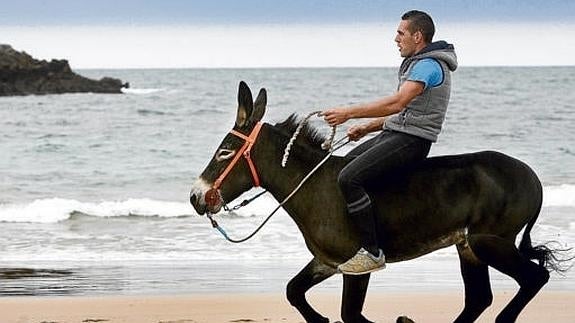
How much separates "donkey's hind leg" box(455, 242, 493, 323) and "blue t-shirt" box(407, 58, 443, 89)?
1.09m

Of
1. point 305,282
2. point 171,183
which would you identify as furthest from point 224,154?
point 171,183

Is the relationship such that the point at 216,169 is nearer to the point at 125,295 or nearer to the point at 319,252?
the point at 319,252

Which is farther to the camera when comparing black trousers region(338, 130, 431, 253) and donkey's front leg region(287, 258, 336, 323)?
donkey's front leg region(287, 258, 336, 323)

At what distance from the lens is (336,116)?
20.9 ft

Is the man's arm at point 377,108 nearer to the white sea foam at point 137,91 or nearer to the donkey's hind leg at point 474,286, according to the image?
the donkey's hind leg at point 474,286

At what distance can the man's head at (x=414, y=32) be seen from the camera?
662 cm

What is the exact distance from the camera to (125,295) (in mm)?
10422

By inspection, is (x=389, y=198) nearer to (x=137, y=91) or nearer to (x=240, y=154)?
(x=240, y=154)

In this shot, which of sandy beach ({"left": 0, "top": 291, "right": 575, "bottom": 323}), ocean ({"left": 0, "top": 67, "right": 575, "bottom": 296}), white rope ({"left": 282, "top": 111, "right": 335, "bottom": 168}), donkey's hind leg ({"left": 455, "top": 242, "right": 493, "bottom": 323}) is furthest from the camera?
ocean ({"left": 0, "top": 67, "right": 575, "bottom": 296})

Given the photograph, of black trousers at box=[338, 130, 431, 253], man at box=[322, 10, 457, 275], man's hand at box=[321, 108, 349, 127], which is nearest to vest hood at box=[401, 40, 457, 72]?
man at box=[322, 10, 457, 275]

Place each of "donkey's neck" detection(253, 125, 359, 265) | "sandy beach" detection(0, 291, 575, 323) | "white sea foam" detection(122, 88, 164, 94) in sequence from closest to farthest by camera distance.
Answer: "donkey's neck" detection(253, 125, 359, 265), "sandy beach" detection(0, 291, 575, 323), "white sea foam" detection(122, 88, 164, 94)

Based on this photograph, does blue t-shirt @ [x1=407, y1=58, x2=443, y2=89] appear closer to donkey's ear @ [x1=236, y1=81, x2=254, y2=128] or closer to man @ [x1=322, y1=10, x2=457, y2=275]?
man @ [x1=322, y1=10, x2=457, y2=275]

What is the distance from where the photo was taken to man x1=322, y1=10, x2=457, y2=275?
21.0 ft

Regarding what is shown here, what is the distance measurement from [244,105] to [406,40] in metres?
0.92
